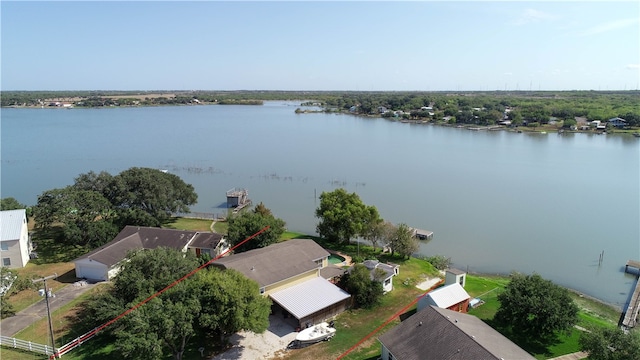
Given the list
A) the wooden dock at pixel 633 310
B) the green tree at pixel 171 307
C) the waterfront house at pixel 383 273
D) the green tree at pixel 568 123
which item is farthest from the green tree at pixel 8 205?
the green tree at pixel 568 123

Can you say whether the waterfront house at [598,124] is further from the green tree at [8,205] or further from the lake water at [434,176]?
the green tree at [8,205]

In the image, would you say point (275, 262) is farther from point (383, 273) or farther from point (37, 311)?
point (37, 311)

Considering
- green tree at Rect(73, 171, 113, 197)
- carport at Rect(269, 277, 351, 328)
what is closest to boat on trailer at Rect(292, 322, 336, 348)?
carport at Rect(269, 277, 351, 328)

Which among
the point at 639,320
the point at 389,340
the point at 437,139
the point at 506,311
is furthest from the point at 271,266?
the point at 437,139

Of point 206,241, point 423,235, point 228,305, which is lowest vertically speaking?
point 423,235

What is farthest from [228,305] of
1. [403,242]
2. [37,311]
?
[403,242]

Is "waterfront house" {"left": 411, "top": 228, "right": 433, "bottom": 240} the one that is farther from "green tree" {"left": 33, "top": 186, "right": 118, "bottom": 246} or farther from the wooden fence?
the wooden fence

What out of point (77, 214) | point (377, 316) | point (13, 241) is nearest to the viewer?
point (377, 316)

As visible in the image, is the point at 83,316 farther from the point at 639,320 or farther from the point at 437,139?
the point at 437,139

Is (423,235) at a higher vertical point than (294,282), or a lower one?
lower
